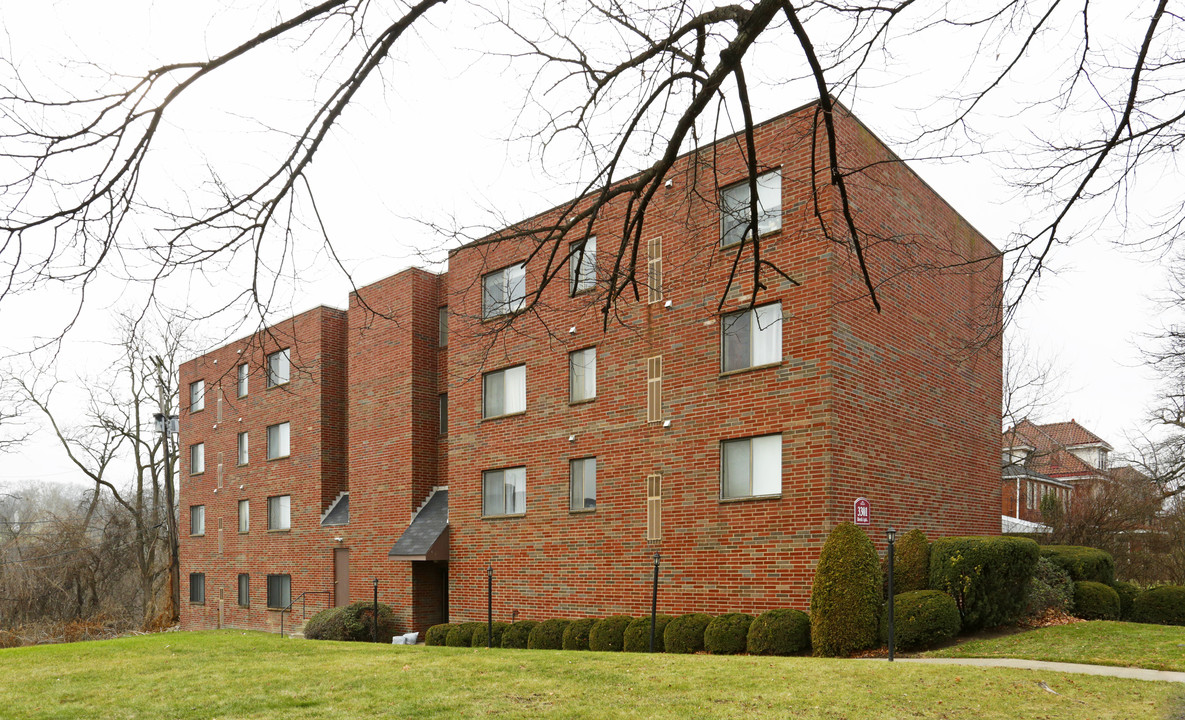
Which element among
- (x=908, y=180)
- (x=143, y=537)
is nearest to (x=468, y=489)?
(x=908, y=180)

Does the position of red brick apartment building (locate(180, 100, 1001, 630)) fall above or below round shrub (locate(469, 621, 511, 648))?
above

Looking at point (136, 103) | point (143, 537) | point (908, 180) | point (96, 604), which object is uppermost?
point (908, 180)

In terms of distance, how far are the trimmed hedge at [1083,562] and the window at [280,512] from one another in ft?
70.7

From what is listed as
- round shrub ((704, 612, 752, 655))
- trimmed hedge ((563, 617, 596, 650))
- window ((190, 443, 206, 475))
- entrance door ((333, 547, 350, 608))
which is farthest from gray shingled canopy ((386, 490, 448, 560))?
window ((190, 443, 206, 475))

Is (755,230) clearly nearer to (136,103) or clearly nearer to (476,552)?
(136,103)

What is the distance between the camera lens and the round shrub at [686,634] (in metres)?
15.0

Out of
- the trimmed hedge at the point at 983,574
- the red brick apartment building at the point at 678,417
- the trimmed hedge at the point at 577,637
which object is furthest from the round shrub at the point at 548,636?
the trimmed hedge at the point at 983,574

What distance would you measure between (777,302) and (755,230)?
10.9 metres

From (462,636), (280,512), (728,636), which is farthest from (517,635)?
(280,512)

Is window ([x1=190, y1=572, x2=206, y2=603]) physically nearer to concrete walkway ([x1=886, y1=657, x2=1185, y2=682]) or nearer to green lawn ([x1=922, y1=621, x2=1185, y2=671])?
green lawn ([x1=922, y1=621, x2=1185, y2=671])

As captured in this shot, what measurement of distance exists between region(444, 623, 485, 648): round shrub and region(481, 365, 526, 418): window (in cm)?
475

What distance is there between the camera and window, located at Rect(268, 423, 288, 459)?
3038cm

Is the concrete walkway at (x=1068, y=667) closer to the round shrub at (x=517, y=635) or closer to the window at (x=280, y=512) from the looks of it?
the round shrub at (x=517, y=635)

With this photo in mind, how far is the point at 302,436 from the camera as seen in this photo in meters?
29.2
